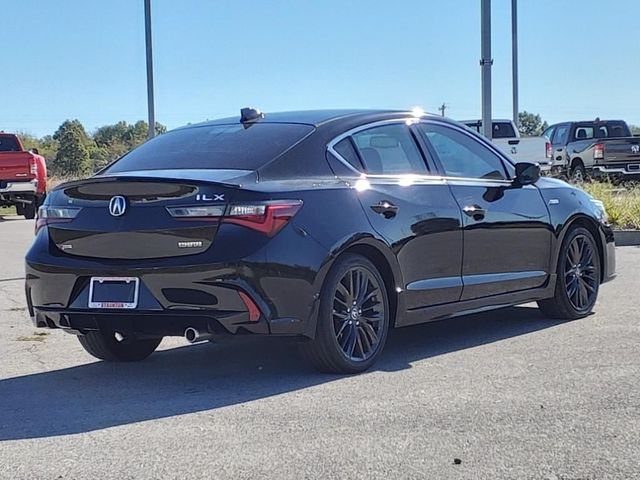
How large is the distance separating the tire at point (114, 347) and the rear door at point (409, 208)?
5.54 feet

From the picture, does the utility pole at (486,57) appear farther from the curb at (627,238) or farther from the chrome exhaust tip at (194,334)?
the chrome exhaust tip at (194,334)

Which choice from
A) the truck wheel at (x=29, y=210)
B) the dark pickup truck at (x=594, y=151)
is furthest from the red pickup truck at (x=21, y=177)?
Result: the dark pickup truck at (x=594, y=151)

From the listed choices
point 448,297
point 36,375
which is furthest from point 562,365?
point 36,375

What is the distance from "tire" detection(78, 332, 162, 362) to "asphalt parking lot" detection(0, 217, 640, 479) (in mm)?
111

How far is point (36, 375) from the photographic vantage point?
Answer: 19.3 feet

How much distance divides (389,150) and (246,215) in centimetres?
146

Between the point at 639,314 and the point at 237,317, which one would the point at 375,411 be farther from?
the point at 639,314

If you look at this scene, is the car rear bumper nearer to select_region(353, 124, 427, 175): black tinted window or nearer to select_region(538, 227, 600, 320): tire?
select_region(538, 227, 600, 320): tire

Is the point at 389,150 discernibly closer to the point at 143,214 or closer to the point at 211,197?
the point at 211,197

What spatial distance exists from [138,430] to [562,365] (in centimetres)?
265

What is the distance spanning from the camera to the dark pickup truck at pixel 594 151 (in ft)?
73.4

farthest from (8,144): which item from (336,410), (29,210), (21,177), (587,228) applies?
(336,410)

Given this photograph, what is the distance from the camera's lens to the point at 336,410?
4.77 meters

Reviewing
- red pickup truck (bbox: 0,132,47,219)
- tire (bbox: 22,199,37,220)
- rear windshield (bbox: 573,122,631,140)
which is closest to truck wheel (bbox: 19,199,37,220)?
tire (bbox: 22,199,37,220)
